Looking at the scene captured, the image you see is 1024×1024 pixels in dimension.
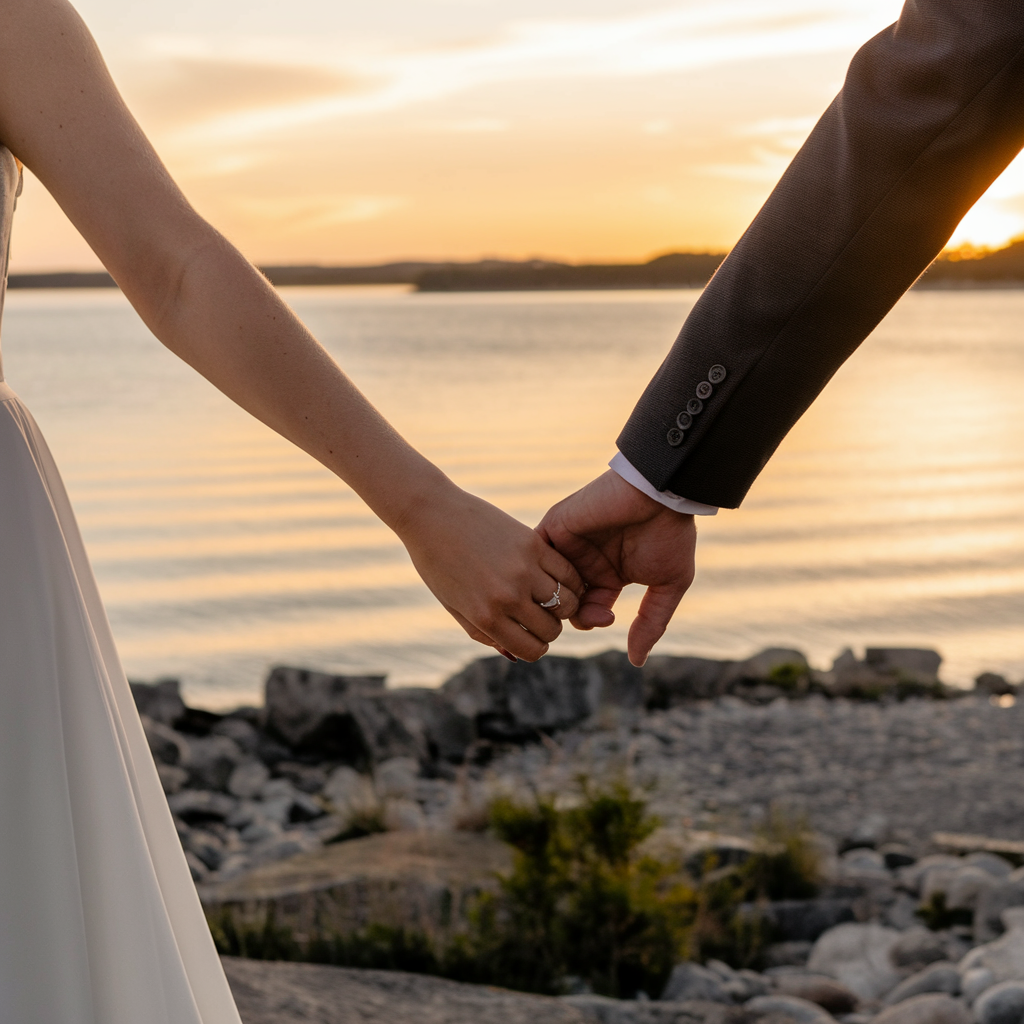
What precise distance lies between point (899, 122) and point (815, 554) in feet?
39.7

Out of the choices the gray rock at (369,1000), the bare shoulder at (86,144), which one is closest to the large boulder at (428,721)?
the gray rock at (369,1000)

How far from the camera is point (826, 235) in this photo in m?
2.14

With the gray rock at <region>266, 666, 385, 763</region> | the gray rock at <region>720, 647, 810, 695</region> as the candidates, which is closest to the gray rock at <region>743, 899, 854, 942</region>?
the gray rock at <region>266, 666, 385, 763</region>

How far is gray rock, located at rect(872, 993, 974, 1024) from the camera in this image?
3275mm

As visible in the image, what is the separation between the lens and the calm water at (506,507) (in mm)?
9945

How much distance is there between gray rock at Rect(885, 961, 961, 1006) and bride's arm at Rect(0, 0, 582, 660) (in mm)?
2520

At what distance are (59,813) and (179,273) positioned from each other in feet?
2.47

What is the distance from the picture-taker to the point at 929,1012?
10.8ft

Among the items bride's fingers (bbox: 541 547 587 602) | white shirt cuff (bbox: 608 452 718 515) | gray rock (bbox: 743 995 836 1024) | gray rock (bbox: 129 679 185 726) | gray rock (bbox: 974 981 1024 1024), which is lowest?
gray rock (bbox: 743 995 836 1024)

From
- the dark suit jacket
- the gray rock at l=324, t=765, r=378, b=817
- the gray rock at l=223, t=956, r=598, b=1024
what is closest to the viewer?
the dark suit jacket

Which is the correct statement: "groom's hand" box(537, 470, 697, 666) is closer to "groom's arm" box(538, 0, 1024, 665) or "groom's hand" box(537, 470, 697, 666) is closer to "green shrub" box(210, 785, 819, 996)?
"groom's arm" box(538, 0, 1024, 665)

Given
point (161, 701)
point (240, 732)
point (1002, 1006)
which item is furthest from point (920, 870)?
point (161, 701)

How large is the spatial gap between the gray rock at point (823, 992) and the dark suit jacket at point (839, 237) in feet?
6.53

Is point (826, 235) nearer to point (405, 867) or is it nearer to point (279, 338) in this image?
point (279, 338)
